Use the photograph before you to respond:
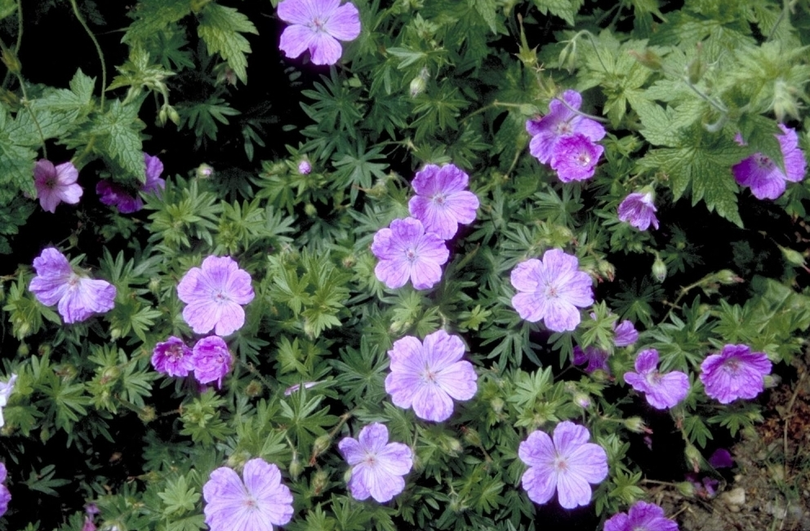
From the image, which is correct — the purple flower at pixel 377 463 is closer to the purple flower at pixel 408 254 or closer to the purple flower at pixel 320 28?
the purple flower at pixel 408 254

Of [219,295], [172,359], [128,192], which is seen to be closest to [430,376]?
[219,295]

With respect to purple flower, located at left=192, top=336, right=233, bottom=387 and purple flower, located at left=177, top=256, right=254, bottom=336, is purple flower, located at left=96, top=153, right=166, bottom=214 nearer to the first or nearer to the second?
purple flower, located at left=177, top=256, right=254, bottom=336

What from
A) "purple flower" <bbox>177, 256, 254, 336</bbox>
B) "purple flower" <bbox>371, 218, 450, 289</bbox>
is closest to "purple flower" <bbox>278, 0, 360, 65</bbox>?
"purple flower" <bbox>371, 218, 450, 289</bbox>

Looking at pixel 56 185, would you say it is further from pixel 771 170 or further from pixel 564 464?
pixel 771 170

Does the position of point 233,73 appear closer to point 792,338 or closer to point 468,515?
point 468,515

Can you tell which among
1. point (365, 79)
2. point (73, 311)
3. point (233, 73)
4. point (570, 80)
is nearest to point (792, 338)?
point (570, 80)

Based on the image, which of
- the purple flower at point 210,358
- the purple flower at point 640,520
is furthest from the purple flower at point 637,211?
the purple flower at point 210,358
